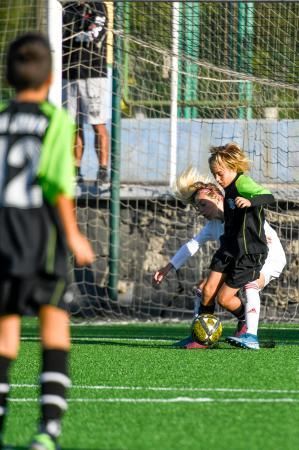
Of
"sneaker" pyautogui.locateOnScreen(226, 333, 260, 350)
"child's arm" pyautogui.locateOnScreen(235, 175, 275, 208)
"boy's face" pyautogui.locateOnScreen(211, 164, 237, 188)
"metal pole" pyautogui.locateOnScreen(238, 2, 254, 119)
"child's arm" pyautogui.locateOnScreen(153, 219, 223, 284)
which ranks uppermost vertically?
"metal pole" pyautogui.locateOnScreen(238, 2, 254, 119)

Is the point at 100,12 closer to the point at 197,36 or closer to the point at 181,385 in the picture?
the point at 197,36

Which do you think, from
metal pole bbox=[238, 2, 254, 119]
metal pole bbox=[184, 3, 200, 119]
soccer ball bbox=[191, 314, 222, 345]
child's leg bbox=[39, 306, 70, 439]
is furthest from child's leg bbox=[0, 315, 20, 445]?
metal pole bbox=[238, 2, 254, 119]

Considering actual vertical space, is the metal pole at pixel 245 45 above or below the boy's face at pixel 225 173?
above

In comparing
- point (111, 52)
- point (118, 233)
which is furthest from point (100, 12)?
point (118, 233)

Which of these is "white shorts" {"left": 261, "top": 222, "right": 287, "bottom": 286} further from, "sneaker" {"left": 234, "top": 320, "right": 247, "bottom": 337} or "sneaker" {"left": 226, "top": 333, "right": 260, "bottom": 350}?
"sneaker" {"left": 226, "top": 333, "right": 260, "bottom": 350}

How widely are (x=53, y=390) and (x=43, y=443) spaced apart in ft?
0.70

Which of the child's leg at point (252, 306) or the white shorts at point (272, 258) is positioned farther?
the white shorts at point (272, 258)

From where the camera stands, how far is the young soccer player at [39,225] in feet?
14.0

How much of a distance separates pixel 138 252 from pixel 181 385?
241 inches

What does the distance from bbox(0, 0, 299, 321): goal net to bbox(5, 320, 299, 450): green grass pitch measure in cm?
321

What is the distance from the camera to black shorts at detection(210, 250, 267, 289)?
855 cm

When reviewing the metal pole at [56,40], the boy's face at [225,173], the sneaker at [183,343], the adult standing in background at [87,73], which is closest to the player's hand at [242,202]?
the boy's face at [225,173]

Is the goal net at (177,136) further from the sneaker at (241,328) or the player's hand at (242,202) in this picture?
the player's hand at (242,202)

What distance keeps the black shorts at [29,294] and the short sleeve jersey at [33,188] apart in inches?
1.4
